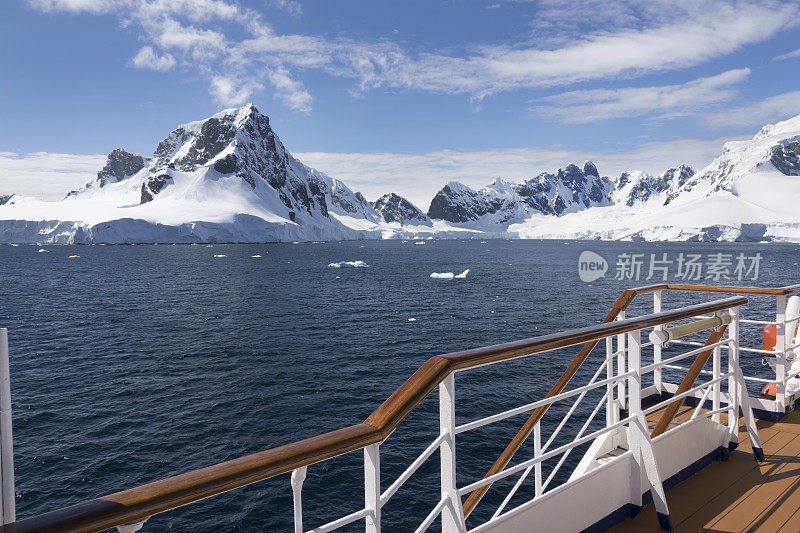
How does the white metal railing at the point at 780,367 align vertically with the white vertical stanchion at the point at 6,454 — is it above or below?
below

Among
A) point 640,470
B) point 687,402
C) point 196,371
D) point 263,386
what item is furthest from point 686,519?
point 196,371

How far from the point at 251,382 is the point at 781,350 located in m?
17.3

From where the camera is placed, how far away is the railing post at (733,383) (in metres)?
4.50

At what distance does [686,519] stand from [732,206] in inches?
7899

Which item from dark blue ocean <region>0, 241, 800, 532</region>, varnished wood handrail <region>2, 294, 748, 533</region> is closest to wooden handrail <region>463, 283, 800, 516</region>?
varnished wood handrail <region>2, 294, 748, 533</region>

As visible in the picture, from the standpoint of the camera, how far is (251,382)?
19219mm

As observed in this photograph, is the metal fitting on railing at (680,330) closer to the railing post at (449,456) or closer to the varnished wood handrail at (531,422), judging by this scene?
the varnished wood handrail at (531,422)

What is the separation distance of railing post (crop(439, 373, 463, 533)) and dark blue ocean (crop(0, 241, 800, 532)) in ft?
28.0

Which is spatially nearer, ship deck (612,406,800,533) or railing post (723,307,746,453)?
ship deck (612,406,800,533)

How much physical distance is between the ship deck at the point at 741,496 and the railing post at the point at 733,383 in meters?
0.20

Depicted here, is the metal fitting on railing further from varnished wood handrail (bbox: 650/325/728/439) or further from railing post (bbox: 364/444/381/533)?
railing post (bbox: 364/444/381/533)

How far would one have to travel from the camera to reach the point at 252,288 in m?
49.8

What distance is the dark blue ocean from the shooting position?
38.4 ft

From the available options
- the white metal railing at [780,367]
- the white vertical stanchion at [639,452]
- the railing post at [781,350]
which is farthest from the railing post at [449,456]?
the railing post at [781,350]
